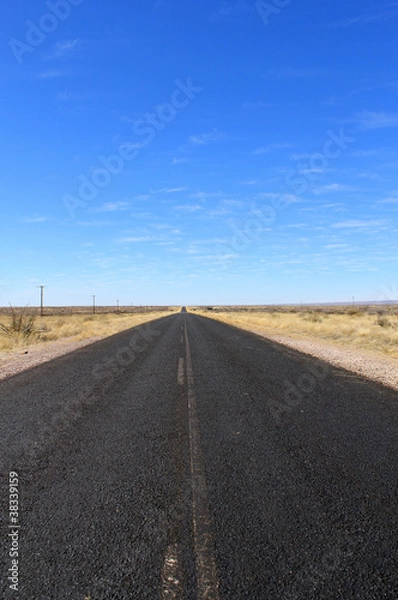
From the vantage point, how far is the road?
8.09 feet

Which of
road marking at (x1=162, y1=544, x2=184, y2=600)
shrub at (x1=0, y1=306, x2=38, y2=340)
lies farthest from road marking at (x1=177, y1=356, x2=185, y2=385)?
shrub at (x1=0, y1=306, x2=38, y2=340)

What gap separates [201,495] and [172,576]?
1.17 metres

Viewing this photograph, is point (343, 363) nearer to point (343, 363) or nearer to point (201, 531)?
point (343, 363)

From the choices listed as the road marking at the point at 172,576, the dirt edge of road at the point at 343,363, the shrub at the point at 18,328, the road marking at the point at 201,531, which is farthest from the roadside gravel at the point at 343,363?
the road marking at the point at 172,576

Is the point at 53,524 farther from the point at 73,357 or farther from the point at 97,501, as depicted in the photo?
the point at 73,357

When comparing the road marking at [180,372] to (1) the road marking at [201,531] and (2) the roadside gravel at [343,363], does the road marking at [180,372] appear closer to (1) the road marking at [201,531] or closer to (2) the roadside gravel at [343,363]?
(1) the road marking at [201,531]

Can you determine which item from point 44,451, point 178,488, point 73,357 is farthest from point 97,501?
point 73,357

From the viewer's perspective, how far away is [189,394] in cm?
810

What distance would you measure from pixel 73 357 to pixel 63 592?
12244 mm

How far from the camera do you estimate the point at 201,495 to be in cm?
362

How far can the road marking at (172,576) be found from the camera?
2305 mm

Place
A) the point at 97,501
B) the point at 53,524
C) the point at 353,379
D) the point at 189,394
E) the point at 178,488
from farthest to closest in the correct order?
the point at 353,379 < the point at 189,394 < the point at 178,488 < the point at 97,501 < the point at 53,524

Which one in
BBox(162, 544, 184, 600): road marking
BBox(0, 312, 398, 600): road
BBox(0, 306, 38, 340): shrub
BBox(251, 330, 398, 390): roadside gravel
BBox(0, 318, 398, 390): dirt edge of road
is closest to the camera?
BBox(162, 544, 184, 600): road marking

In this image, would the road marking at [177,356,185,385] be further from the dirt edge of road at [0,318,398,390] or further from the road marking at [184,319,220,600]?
the dirt edge of road at [0,318,398,390]
